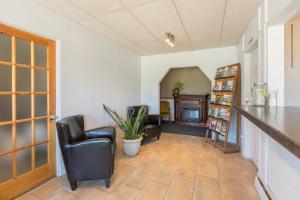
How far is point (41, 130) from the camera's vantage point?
211cm

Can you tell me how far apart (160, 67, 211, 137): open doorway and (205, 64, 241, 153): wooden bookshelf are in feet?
6.40

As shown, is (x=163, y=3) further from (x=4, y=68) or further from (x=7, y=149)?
(x=7, y=149)

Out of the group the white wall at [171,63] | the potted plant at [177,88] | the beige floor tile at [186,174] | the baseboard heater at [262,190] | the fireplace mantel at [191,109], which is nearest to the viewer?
the baseboard heater at [262,190]

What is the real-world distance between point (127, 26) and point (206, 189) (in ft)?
9.16

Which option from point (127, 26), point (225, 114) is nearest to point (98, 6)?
point (127, 26)

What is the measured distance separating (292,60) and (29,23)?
11.5 feet

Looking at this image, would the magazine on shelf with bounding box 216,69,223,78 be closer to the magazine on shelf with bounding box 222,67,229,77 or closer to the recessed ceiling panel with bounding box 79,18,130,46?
the magazine on shelf with bounding box 222,67,229,77

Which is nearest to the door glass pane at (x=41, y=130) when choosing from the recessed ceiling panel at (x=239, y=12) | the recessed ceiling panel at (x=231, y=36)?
the recessed ceiling panel at (x=239, y=12)

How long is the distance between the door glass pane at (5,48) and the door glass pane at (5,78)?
0.10 metres

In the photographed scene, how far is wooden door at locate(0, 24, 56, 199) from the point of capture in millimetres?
1729

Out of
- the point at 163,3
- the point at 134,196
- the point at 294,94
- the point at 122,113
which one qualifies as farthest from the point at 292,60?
the point at 122,113

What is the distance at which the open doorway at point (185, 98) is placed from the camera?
5715 millimetres

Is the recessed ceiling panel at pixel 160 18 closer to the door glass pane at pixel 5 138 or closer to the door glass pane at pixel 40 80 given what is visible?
the door glass pane at pixel 40 80

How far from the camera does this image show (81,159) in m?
1.88
